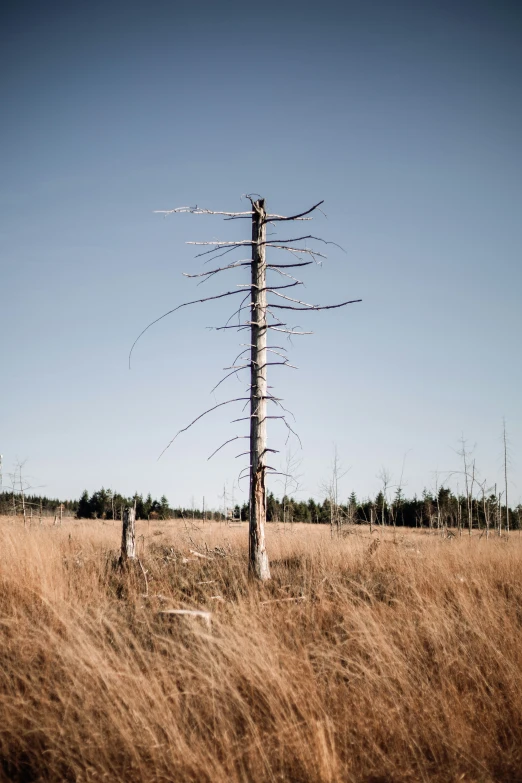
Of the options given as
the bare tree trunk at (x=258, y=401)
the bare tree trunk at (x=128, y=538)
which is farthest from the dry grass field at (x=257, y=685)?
the bare tree trunk at (x=128, y=538)

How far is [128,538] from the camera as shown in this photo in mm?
6395

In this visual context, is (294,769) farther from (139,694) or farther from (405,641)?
(405,641)

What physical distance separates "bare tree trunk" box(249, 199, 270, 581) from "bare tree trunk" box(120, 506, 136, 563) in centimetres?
208

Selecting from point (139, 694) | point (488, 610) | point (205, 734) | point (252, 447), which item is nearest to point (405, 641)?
point (488, 610)

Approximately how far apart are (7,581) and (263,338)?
4.60 meters

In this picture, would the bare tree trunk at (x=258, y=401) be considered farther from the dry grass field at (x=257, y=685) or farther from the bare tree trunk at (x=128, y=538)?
the bare tree trunk at (x=128, y=538)

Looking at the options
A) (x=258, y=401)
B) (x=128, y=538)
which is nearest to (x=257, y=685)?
(x=258, y=401)

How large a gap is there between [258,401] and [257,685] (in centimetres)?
342

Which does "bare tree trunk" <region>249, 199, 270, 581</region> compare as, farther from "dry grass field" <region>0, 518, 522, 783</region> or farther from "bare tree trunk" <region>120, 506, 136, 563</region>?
"bare tree trunk" <region>120, 506, 136, 563</region>

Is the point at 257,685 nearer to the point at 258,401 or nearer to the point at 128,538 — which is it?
the point at 258,401

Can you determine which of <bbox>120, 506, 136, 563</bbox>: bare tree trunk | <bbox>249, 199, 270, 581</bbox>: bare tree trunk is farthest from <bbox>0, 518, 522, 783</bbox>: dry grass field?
<bbox>120, 506, 136, 563</bbox>: bare tree trunk

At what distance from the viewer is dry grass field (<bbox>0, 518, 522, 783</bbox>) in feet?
7.57

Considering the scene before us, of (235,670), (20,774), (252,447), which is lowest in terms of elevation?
(20,774)

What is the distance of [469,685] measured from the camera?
3.22 metres
